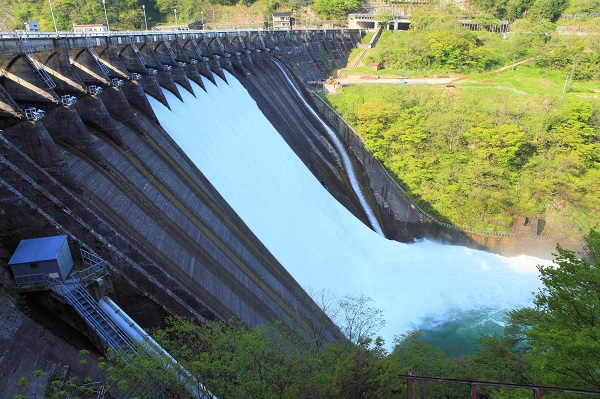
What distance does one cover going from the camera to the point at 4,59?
13703mm

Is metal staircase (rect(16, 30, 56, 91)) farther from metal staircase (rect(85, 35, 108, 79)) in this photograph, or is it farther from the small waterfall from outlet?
the small waterfall from outlet

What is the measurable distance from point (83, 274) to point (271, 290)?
26.8ft

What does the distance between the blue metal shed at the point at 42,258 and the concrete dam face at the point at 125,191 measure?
1.19ft

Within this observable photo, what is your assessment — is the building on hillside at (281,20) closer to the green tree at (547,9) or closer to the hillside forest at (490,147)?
the hillside forest at (490,147)

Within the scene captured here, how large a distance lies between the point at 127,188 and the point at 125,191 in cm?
22

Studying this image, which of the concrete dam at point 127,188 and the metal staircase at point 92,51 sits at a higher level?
the metal staircase at point 92,51

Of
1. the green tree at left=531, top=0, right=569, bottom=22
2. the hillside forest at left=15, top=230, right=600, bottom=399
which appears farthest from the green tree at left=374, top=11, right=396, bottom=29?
the hillside forest at left=15, top=230, right=600, bottom=399

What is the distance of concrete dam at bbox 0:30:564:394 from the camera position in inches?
419

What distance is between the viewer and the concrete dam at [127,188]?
10641 mm

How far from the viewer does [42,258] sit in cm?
913

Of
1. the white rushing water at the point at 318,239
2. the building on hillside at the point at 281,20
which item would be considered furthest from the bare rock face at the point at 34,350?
the building on hillside at the point at 281,20

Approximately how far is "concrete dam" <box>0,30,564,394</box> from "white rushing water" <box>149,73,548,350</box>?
3.97 ft

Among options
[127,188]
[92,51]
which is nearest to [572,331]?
[127,188]

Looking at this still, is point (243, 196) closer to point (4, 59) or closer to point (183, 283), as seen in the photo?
point (183, 283)
